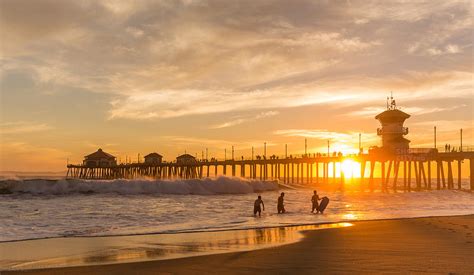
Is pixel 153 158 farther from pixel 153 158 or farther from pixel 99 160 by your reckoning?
pixel 99 160

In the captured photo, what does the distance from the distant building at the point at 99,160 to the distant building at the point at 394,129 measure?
75.1m

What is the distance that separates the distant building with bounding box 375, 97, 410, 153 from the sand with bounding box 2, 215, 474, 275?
53.1 meters

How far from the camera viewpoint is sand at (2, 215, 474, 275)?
10047 millimetres

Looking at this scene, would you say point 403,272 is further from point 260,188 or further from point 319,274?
point 260,188

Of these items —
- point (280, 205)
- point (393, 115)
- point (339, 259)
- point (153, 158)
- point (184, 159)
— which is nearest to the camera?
point (339, 259)

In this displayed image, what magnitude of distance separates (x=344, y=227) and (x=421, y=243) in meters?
5.21

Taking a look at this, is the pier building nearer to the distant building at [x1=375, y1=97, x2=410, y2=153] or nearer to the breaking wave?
the breaking wave

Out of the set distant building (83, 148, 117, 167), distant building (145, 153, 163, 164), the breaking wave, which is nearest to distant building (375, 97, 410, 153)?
the breaking wave

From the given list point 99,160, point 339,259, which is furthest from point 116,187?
point 99,160

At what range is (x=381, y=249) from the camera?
12.8 m

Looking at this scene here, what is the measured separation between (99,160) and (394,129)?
77417mm

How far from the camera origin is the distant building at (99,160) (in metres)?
122

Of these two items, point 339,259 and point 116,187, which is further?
point 116,187

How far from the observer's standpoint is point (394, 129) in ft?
221
